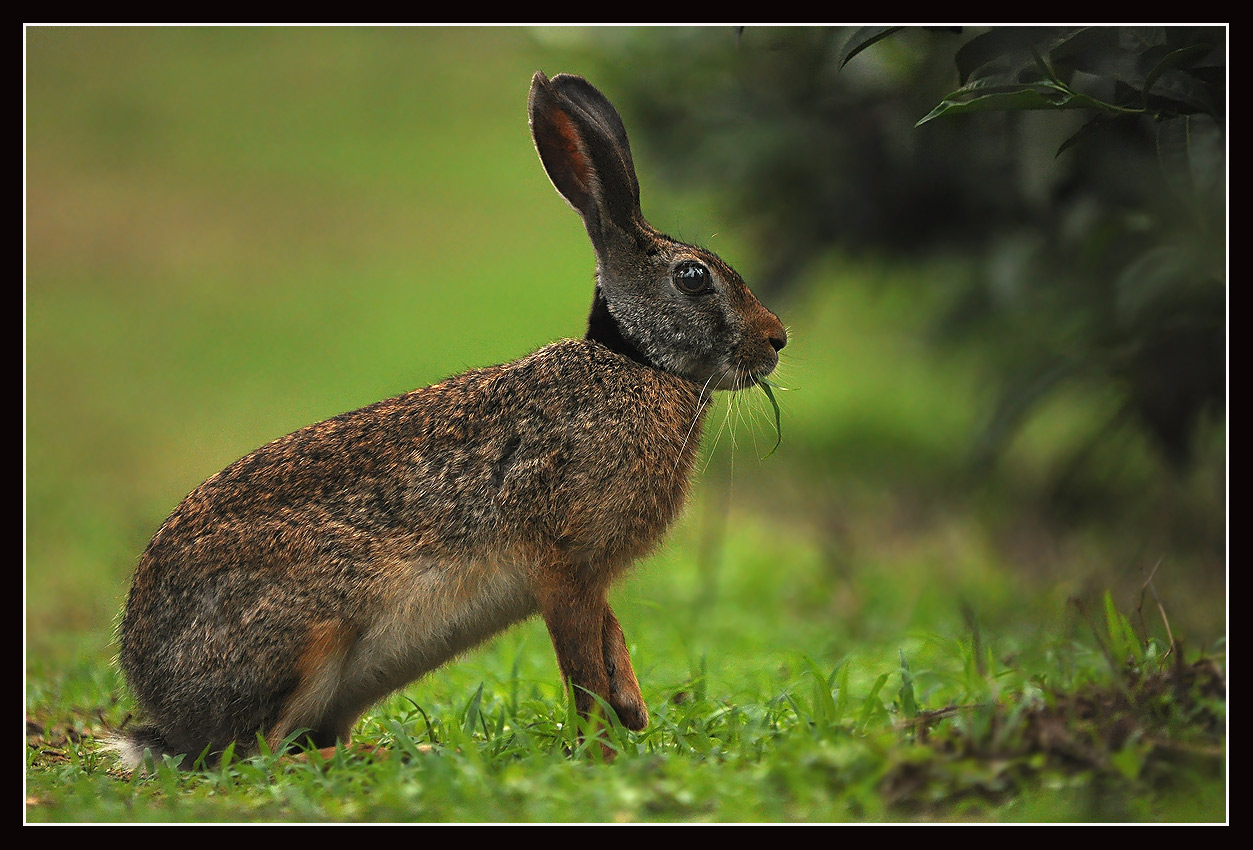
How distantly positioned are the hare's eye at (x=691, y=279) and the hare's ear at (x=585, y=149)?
24 centimetres

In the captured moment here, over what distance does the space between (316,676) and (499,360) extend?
5.40 feet

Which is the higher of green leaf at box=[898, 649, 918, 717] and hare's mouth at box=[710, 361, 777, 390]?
hare's mouth at box=[710, 361, 777, 390]

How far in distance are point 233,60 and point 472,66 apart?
229cm

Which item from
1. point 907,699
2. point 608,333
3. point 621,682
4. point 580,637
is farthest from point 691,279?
point 907,699

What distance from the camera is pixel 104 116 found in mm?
10867

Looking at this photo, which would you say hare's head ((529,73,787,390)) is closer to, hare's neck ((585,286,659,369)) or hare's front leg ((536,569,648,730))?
hare's neck ((585,286,659,369))

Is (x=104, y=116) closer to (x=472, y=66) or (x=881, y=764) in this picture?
(x=472, y=66)

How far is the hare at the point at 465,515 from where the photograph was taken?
430cm

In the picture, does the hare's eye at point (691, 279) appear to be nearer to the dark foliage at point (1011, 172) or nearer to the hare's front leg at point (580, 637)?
the dark foliage at point (1011, 172)

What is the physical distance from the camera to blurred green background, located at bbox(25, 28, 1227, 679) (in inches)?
240

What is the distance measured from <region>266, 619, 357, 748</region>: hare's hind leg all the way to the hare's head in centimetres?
148

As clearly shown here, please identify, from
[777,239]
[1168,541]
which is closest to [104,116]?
[777,239]

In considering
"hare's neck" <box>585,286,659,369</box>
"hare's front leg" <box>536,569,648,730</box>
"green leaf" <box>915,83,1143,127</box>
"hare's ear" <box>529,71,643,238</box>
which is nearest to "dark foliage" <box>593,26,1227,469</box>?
"green leaf" <box>915,83,1143,127</box>

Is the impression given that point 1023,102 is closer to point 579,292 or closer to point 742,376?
point 742,376
